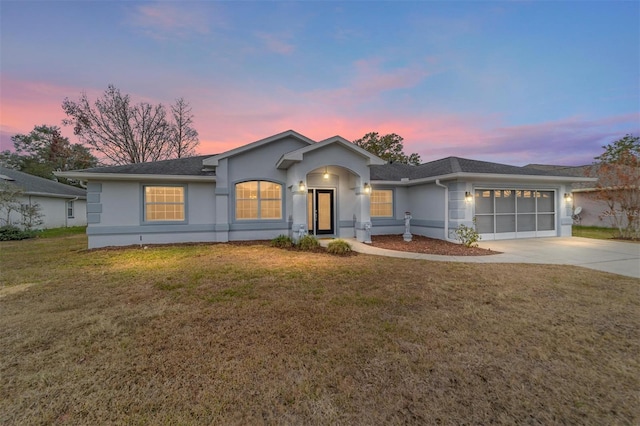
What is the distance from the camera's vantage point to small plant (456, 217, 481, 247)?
9992 mm

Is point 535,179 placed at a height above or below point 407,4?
below

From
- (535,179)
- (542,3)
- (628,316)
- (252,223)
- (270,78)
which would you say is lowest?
(628,316)

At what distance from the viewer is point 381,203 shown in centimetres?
1338

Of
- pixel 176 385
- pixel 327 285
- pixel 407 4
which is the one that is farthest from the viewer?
pixel 407 4

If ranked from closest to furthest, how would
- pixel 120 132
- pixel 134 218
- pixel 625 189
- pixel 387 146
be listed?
pixel 134 218
pixel 625 189
pixel 120 132
pixel 387 146

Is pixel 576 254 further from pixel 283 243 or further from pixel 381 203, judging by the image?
pixel 283 243

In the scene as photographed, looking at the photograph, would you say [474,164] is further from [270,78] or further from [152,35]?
[152,35]

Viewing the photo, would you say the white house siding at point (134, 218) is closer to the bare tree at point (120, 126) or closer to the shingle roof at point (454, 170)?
the shingle roof at point (454, 170)

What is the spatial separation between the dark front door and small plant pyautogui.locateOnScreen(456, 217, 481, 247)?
5372mm

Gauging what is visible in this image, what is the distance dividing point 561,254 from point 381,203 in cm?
A: 712

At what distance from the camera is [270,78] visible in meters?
12.6

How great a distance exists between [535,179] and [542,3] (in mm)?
6757

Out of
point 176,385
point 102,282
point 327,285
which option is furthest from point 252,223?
point 176,385

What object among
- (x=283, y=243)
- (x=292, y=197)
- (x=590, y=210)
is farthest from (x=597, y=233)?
(x=283, y=243)
